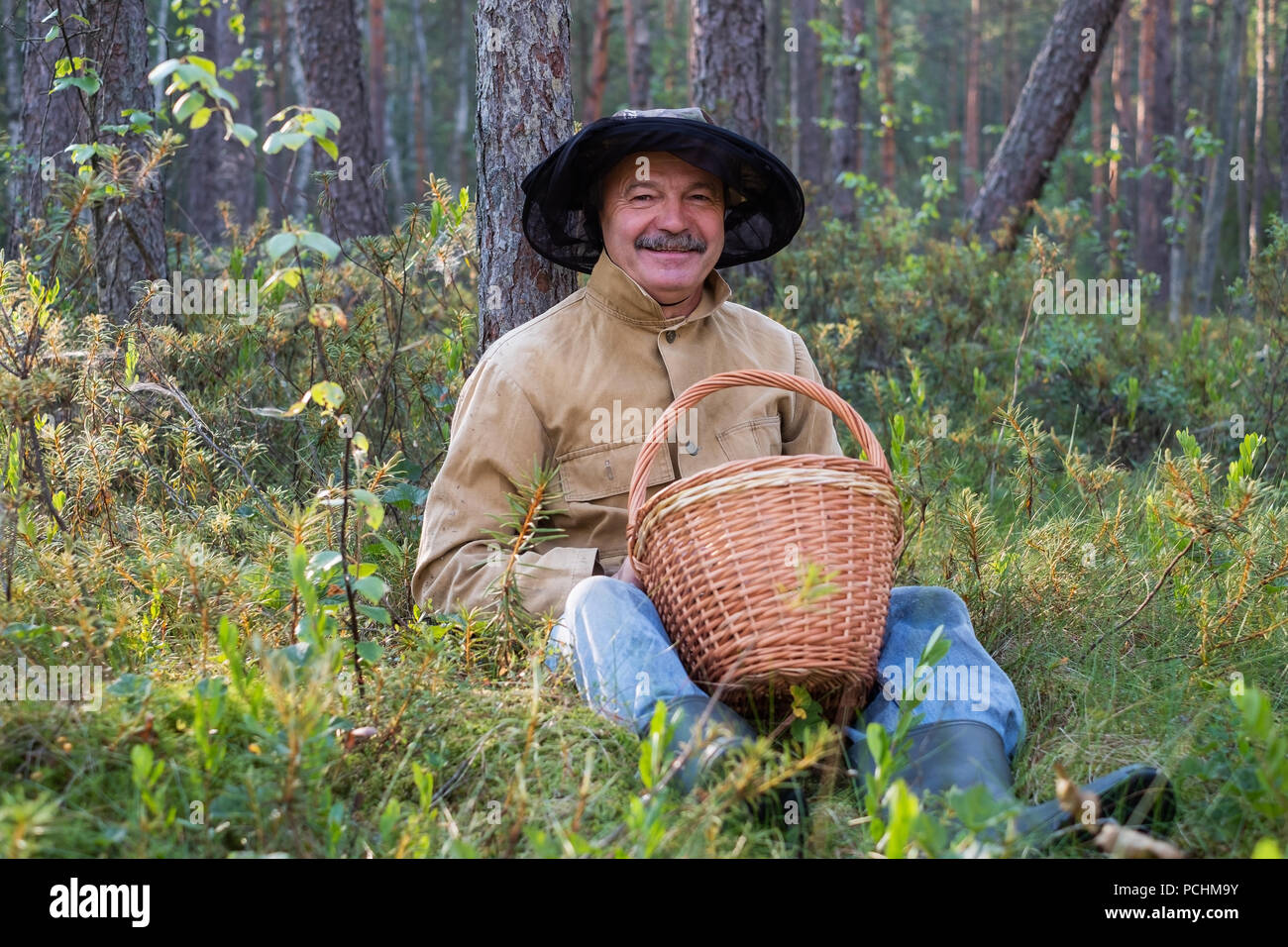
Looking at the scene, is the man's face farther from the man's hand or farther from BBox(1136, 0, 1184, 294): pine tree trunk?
BBox(1136, 0, 1184, 294): pine tree trunk

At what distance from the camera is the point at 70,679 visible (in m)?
2.33

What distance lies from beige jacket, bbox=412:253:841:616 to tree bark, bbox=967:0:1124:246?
4.76 meters

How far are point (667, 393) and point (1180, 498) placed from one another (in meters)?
1.37

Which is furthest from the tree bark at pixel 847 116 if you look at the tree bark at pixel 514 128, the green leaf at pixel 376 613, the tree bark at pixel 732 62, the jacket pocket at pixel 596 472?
the green leaf at pixel 376 613

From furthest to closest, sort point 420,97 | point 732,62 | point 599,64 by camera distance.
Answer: point 420,97 < point 599,64 < point 732,62

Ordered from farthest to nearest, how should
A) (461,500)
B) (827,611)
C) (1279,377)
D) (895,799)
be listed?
1. (1279,377)
2. (461,500)
3. (827,611)
4. (895,799)

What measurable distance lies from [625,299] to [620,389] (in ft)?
0.82

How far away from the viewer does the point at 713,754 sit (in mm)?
2068

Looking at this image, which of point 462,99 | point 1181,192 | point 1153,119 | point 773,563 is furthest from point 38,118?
point 462,99

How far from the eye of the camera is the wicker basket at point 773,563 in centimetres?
222

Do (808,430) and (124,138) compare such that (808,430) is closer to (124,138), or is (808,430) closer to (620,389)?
(620,389)


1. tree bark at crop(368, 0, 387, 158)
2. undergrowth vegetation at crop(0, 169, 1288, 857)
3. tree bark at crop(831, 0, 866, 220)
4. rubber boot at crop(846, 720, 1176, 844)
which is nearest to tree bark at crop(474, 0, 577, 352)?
undergrowth vegetation at crop(0, 169, 1288, 857)
